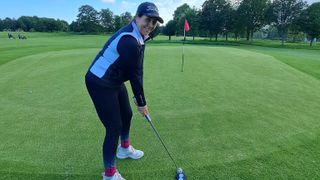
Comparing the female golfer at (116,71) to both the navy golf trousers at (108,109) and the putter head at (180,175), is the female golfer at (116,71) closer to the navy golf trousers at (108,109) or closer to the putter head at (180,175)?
the navy golf trousers at (108,109)

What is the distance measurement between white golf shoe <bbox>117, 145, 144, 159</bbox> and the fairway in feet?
0.28

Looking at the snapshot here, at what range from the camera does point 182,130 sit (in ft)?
15.7

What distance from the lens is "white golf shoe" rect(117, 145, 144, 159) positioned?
3.78 meters

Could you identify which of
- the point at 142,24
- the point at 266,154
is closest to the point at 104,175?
the point at 142,24

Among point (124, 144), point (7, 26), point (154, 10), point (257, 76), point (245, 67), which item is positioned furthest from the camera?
point (7, 26)

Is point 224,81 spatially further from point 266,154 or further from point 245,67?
point 266,154

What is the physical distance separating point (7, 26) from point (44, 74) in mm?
114513

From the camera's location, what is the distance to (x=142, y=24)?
113 inches

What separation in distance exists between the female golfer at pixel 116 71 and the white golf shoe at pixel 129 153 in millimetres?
548

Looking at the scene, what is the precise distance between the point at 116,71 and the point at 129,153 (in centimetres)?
140

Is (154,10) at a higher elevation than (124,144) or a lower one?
higher

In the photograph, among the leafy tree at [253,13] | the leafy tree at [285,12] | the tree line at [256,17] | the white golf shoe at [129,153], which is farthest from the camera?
the leafy tree at [253,13]

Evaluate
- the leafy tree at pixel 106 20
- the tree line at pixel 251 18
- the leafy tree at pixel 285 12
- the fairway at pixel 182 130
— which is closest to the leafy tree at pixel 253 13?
the tree line at pixel 251 18

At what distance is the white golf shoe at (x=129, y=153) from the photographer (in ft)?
12.4
